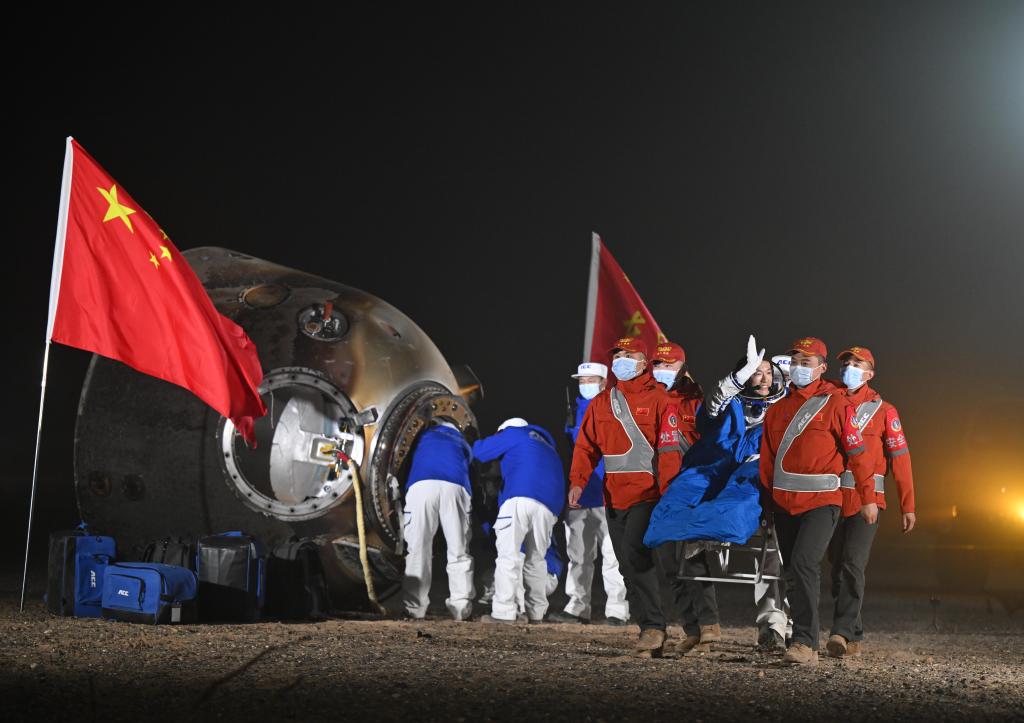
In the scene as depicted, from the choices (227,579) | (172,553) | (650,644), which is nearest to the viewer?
(650,644)

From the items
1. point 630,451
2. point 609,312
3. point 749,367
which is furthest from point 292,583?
point 609,312

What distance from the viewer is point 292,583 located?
28.5ft

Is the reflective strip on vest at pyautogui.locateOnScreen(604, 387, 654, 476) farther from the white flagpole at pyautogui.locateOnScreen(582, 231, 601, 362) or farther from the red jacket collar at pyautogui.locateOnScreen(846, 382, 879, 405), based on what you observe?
the white flagpole at pyautogui.locateOnScreen(582, 231, 601, 362)

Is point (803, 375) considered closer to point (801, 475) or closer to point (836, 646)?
point (801, 475)

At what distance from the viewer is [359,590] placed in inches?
362

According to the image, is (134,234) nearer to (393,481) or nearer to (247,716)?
(393,481)

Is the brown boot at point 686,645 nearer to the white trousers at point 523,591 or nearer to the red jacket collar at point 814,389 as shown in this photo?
the red jacket collar at point 814,389

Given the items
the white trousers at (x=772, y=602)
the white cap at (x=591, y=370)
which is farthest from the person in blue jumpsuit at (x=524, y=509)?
the white trousers at (x=772, y=602)

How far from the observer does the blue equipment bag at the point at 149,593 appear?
7.98 m

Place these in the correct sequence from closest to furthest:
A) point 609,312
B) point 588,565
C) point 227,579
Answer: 1. point 227,579
2. point 588,565
3. point 609,312

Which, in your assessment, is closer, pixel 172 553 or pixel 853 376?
pixel 853 376

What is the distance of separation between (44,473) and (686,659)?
24.0m

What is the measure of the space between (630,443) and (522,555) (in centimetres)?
228

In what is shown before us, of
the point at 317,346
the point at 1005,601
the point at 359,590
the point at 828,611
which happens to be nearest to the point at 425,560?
the point at 359,590
